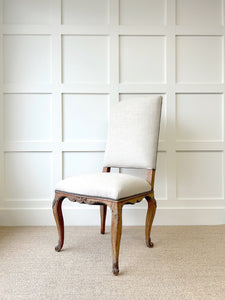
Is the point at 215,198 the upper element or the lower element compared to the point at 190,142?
lower

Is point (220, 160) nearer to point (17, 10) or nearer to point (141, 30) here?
point (141, 30)

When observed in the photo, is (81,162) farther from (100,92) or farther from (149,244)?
(149,244)

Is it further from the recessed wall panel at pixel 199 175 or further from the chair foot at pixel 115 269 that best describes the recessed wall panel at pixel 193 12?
the chair foot at pixel 115 269

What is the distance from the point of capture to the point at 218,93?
2414 millimetres

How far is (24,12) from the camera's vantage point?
7.74 feet

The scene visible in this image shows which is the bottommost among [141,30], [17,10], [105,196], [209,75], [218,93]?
[105,196]

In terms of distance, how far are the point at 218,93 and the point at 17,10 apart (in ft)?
6.26

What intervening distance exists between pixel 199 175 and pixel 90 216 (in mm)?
1032

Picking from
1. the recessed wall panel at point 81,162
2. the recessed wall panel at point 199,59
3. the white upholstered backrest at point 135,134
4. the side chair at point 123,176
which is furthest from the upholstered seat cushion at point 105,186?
the recessed wall panel at point 199,59

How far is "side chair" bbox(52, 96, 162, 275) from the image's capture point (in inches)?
61.4

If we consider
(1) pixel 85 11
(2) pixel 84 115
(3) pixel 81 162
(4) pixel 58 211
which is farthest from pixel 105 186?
(1) pixel 85 11

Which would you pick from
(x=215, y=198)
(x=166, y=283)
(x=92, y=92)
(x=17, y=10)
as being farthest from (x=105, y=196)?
(x=17, y=10)

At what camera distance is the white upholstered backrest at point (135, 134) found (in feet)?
6.28

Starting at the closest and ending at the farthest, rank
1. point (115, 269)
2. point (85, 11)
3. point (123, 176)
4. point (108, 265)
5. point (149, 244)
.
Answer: point (115, 269) < point (108, 265) < point (123, 176) < point (149, 244) < point (85, 11)
